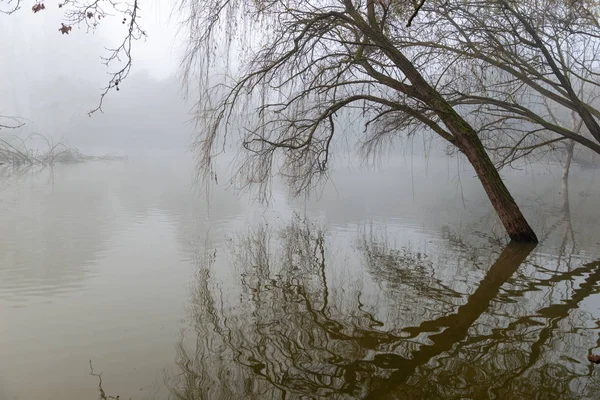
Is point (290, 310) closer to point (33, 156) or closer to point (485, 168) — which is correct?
point (485, 168)

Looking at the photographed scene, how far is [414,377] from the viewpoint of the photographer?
270 cm

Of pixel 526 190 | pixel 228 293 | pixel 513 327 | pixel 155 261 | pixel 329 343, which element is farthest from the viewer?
pixel 526 190

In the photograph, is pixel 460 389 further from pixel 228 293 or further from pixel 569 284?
pixel 569 284

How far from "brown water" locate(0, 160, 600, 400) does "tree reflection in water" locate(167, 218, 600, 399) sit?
0.04ft

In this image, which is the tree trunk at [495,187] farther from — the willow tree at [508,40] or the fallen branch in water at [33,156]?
the fallen branch in water at [33,156]

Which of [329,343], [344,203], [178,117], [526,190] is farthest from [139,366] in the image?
[178,117]

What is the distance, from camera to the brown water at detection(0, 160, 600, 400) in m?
2.66

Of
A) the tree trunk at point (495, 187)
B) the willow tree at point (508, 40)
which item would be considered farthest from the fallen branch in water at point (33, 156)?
the tree trunk at point (495, 187)

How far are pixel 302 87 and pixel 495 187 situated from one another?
3103mm

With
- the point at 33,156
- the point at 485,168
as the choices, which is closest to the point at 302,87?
the point at 485,168

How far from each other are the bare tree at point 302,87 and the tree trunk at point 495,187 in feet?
0.05

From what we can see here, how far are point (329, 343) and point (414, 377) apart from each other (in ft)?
2.16

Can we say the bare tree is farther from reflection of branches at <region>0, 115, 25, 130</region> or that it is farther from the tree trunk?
reflection of branches at <region>0, 115, 25, 130</region>

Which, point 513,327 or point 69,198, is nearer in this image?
point 513,327
